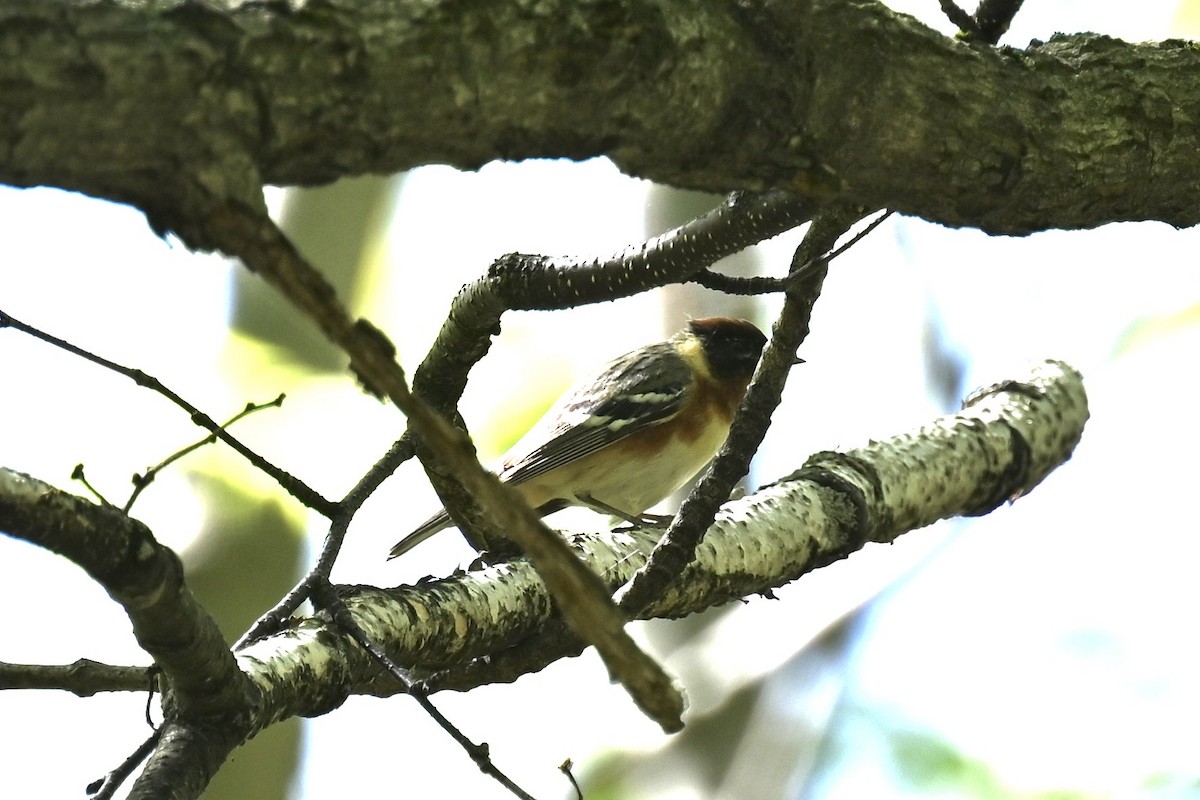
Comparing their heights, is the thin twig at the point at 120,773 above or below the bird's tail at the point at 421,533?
below

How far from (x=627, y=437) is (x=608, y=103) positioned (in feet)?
15.6

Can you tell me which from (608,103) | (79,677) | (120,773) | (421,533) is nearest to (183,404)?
(79,677)

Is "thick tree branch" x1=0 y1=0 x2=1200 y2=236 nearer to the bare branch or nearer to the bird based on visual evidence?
the bare branch

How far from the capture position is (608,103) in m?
1.71

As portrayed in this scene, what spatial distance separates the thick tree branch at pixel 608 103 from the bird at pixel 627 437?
411 centimetres

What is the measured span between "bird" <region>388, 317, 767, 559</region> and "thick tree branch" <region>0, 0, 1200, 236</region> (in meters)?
4.11

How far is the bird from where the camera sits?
6.37 m

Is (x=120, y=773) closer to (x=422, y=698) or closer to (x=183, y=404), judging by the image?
(x=422, y=698)

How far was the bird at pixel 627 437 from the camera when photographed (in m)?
6.37

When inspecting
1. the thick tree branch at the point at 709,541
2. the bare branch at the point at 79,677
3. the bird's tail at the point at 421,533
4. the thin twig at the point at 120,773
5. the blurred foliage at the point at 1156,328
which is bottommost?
the blurred foliage at the point at 1156,328

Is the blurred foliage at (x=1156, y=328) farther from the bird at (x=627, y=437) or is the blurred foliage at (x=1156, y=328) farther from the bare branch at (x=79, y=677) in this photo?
the bare branch at (x=79, y=677)

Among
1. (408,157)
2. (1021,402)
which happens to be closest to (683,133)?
(408,157)

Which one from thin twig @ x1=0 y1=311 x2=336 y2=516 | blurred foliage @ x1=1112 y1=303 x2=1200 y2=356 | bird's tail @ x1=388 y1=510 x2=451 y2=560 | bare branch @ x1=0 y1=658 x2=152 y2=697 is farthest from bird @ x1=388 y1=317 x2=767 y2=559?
bare branch @ x1=0 y1=658 x2=152 y2=697

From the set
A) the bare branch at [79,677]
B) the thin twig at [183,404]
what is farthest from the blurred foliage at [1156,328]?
the bare branch at [79,677]
